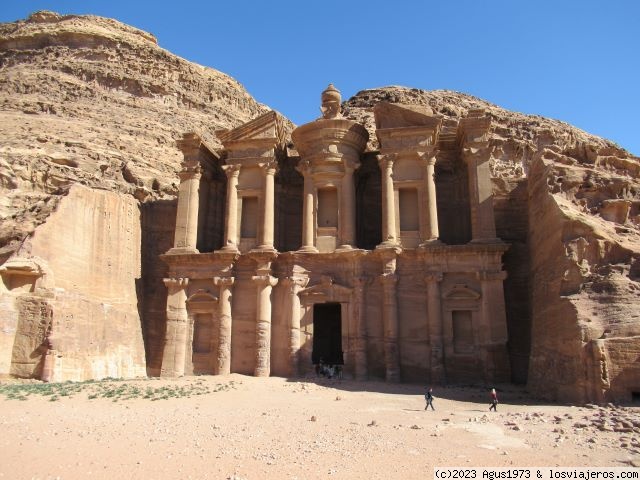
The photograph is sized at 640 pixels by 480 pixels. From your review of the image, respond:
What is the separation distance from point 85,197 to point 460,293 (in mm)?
18121

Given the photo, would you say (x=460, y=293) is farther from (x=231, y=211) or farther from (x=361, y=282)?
(x=231, y=211)

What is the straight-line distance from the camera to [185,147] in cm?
2752

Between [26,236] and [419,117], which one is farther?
[419,117]

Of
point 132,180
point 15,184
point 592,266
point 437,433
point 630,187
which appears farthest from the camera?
point 132,180

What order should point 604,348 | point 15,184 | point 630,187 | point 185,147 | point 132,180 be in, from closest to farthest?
1. point 604,348
2. point 630,187
3. point 15,184
4. point 185,147
5. point 132,180

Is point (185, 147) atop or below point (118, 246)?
atop

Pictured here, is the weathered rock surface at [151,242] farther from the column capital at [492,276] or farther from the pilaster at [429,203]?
the pilaster at [429,203]

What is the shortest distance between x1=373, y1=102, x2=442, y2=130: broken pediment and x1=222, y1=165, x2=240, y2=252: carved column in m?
8.05

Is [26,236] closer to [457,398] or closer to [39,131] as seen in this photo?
[39,131]

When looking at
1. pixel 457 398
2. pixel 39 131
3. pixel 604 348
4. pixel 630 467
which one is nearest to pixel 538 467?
pixel 630 467

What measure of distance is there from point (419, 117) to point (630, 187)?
10147 millimetres

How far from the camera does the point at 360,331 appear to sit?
2320cm

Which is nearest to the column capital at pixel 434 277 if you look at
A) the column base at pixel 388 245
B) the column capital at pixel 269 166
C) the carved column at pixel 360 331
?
the column base at pixel 388 245

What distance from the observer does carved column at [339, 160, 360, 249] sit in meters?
24.9
